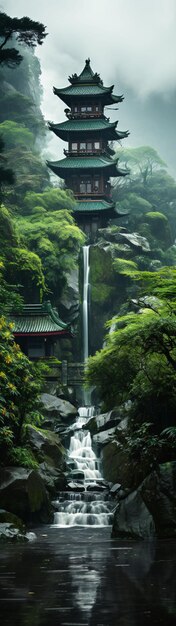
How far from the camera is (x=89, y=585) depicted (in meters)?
7.86

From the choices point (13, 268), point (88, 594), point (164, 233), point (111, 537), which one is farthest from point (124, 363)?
point (164, 233)

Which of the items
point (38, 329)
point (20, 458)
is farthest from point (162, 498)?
point (38, 329)

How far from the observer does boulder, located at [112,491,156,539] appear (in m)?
14.6

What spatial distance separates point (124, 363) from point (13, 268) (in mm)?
20107

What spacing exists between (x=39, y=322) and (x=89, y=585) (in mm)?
32051

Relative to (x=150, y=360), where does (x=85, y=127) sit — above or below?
above

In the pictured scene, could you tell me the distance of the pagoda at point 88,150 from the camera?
5950cm

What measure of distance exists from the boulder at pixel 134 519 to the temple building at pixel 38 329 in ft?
77.7

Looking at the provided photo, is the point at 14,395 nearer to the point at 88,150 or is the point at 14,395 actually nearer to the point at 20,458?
the point at 20,458

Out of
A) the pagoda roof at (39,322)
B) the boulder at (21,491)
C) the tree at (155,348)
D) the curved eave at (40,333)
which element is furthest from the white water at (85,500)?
the pagoda roof at (39,322)

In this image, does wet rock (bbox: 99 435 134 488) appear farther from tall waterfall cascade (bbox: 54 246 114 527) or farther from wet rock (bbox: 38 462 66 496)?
wet rock (bbox: 38 462 66 496)

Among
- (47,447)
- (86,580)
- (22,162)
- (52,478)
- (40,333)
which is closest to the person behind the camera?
(86,580)

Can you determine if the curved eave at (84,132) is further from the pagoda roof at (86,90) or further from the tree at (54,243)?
the tree at (54,243)

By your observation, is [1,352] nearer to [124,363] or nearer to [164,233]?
[124,363]
